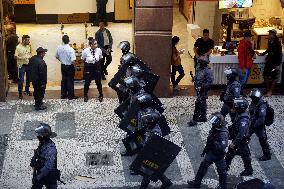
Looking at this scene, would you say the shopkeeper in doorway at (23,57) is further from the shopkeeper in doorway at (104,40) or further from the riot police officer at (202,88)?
the riot police officer at (202,88)

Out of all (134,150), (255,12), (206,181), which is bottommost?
(206,181)

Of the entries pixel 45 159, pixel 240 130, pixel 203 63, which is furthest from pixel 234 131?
pixel 45 159

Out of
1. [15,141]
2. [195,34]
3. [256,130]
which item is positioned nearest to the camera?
[256,130]

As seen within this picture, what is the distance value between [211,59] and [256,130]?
4.65m

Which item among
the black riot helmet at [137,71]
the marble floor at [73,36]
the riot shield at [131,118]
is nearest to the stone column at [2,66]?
the marble floor at [73,36]

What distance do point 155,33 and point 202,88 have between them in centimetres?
244

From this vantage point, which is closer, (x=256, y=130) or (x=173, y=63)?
(x=256, y=130)

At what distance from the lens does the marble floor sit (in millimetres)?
18578

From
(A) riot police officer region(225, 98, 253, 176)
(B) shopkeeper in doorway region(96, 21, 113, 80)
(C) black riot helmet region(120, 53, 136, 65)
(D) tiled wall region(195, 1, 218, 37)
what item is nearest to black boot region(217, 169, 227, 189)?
(A) riot police officer region(225, 98, 253, 176)

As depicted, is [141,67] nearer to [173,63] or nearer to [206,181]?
[173,63]

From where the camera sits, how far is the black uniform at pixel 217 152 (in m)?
10.9

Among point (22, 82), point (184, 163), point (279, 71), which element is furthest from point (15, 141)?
point (279, 71)

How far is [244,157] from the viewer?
39.4ft

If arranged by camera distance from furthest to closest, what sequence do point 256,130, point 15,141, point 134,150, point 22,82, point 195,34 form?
1. point 195,34
2. point 22,82
3. point 15,141
4. point 256,130
5. point 134,150
